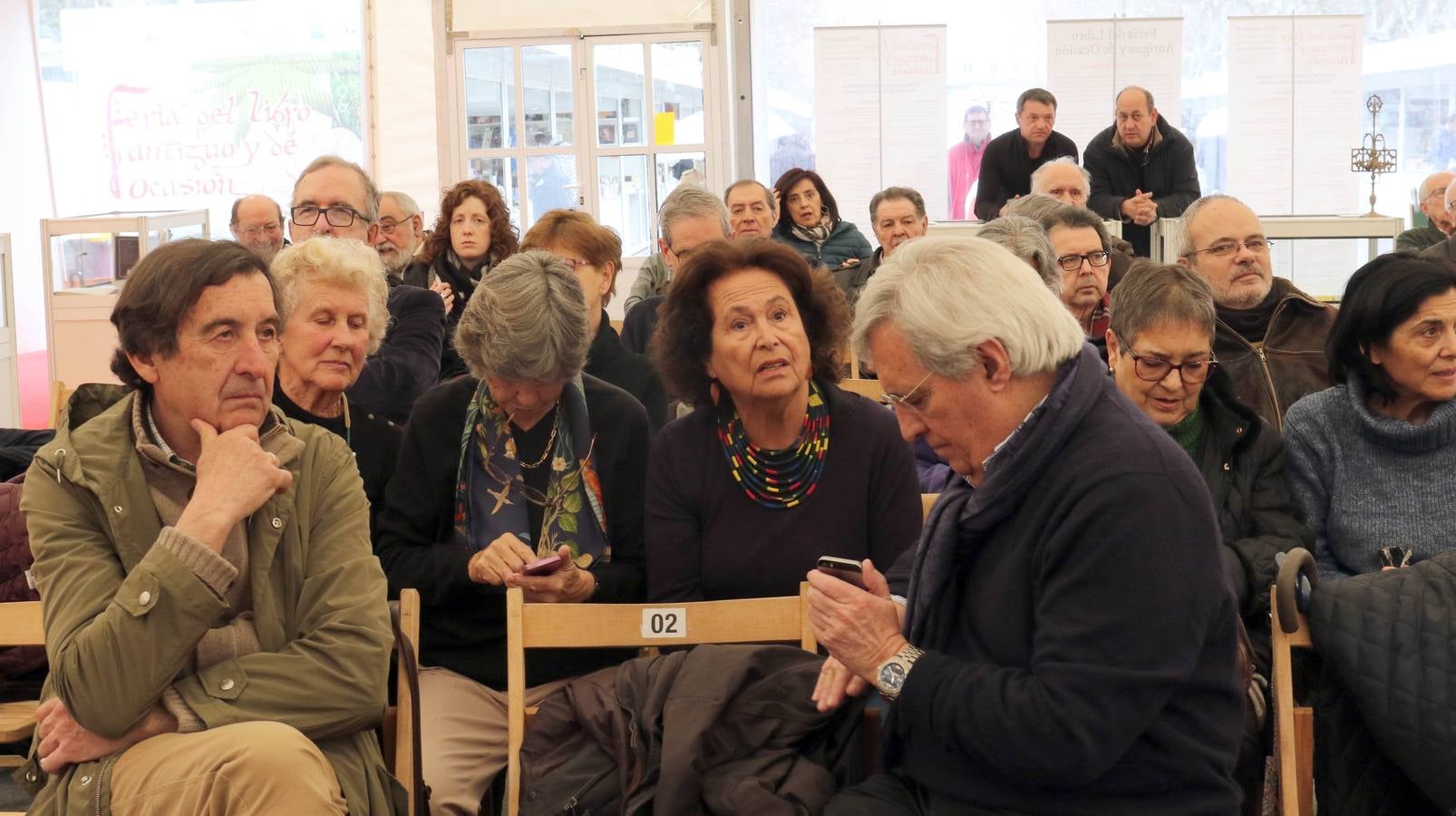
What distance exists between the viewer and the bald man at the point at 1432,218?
8.02m

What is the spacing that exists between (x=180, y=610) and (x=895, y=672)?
41.2 inches

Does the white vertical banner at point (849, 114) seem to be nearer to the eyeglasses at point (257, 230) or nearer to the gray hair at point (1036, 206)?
the gray hair at point (1036, 206)

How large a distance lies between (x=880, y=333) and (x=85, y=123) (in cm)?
1150

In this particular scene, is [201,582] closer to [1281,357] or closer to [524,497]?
[524,497]

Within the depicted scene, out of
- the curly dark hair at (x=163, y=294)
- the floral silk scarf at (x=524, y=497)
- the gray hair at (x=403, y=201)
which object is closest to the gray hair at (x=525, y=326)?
the floral silk scarf at (x=524, y=497)

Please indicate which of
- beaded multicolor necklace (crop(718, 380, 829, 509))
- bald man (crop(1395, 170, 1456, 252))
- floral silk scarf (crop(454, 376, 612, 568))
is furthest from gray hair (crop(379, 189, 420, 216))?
bald man (crop(1395, 170, 1456, 252))

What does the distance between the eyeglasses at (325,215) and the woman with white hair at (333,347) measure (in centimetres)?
127

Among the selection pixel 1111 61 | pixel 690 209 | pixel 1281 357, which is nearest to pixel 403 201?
pixel 690 209

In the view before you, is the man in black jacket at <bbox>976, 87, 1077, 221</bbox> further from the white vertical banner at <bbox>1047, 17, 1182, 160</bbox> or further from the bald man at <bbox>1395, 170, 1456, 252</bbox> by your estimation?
the bald man at <bbox>1395, 170, 1456, 252</bbox>

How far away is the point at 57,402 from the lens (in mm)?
4418

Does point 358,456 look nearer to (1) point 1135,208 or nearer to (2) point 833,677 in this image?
(2) point 833,677

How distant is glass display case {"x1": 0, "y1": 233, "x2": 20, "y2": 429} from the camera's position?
7695mm

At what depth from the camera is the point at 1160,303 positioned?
307 cm

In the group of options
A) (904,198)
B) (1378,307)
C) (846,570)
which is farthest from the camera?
(904,198)
